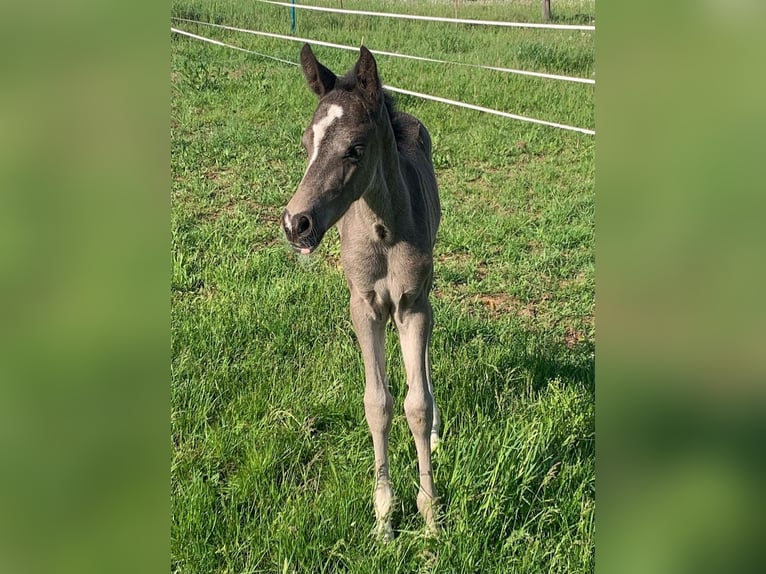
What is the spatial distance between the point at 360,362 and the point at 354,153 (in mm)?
1642

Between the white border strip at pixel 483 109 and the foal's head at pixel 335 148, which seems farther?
the white border strip at pixel 483 109

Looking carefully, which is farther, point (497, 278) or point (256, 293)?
point (497, 278)

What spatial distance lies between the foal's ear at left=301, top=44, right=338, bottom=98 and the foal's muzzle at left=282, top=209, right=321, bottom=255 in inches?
23.9

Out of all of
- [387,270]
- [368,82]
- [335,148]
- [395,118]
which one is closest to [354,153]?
[335,148]

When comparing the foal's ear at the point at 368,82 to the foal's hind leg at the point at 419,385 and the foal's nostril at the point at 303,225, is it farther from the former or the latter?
the foal's hind leg at the point at 419,385

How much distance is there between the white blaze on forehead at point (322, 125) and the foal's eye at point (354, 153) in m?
0.10

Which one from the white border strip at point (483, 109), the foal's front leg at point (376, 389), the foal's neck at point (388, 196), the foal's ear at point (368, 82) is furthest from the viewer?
the white border strip at point (483, 109)

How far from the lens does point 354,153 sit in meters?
2.04

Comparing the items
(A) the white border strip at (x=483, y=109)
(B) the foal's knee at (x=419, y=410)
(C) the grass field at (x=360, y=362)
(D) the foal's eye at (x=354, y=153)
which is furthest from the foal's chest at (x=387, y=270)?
(A) the white border strip at (x=483, y=109)

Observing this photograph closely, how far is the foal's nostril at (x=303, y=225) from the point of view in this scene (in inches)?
73.1
